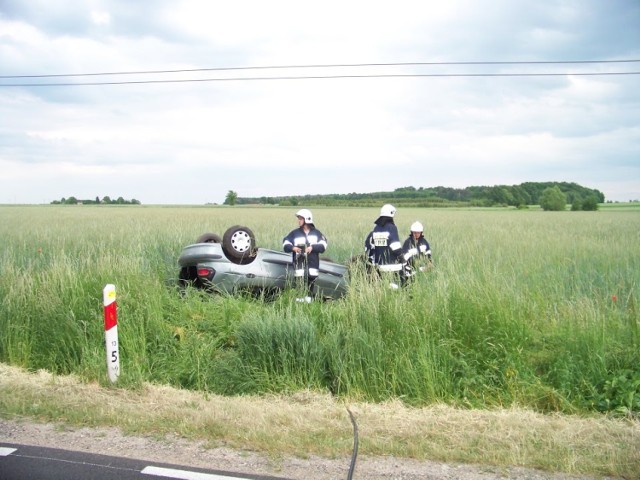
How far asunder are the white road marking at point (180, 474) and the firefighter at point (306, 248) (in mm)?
4973

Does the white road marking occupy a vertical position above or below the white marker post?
below

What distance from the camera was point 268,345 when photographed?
666cm

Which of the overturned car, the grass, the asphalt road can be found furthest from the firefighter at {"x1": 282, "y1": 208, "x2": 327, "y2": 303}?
the asphalt road

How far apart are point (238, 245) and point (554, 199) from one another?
53.0 meters

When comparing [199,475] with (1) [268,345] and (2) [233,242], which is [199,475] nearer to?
(1) [268,345]

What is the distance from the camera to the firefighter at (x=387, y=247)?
9305 millimetres

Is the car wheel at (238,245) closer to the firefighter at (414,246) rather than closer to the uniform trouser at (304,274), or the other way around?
the uniform trouser at (304,274)

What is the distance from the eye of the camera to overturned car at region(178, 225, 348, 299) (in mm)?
8828

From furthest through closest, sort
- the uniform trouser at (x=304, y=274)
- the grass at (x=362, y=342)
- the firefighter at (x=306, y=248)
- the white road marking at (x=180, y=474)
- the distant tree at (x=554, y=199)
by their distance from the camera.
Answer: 1. the distant tree at (x=554, y=199)
2. the firefighter at (x=306, y=248)
3. the uniform trouser at (x=304, y=274)
4. the grass at (x=362, y=342)
5. the white road marking at (x=180, y=474)

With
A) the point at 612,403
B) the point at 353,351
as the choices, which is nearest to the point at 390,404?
the point at 353,351

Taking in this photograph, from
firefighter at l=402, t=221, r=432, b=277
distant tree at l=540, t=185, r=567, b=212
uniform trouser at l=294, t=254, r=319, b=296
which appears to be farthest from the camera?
distant tree at l=540, t=185, r=567, b=212

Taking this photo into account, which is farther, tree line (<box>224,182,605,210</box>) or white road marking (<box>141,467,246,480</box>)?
tree line (<box>224,182,605,210</box>)

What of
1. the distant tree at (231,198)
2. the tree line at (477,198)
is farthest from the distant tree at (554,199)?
the distant tree at (231,198)

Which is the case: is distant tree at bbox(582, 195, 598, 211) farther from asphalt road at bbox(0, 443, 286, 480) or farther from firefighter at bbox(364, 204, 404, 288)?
asphalt road at bbox(0, 443, 286, 480)
